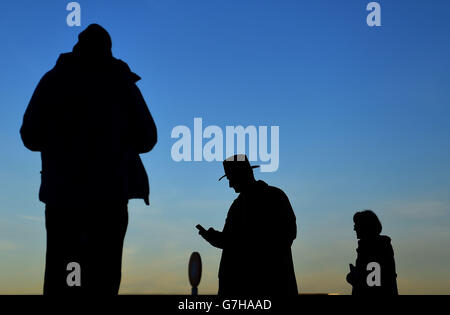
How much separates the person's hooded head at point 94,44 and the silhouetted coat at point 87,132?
0.04 metres

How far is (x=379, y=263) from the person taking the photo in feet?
25.0

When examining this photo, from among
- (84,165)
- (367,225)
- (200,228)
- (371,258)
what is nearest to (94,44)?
(84,165)

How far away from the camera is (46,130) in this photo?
455 cm

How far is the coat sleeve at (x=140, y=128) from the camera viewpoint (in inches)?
186

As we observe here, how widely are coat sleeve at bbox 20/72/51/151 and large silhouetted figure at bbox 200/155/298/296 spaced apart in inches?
120

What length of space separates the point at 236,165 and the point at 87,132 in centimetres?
300

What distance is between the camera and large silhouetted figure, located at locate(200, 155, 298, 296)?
7078mm

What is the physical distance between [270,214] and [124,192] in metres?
2.89

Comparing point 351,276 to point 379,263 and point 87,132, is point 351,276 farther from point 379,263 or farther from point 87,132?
point 87,132

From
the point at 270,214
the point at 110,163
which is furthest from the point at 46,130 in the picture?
the point at 270,214

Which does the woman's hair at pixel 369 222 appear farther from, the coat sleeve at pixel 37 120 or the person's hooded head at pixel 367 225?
the coat sleeve at pixel 37 120

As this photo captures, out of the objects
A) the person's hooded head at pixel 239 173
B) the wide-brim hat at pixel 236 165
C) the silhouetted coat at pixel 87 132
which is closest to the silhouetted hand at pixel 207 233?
the person's hooded head at pixel 239 173
